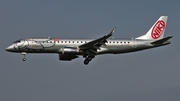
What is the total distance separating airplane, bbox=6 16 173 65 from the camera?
196ft

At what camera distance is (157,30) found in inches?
2628

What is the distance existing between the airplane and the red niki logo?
305 centimetres

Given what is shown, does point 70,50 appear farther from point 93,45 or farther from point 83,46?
point 93,45

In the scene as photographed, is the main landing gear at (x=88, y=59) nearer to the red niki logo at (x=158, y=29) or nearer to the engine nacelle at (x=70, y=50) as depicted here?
the engine nacelle at (x=70, y=50)

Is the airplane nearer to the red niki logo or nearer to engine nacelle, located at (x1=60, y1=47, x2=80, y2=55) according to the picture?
engine nacelle, located at (x1=60, y1=47, x2=80, y2=55)

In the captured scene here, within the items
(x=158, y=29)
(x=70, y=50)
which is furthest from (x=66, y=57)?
(x=158, y=29)

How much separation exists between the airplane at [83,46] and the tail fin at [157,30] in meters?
2.24

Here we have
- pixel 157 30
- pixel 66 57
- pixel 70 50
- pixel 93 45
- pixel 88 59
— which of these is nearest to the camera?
pixel 70 50

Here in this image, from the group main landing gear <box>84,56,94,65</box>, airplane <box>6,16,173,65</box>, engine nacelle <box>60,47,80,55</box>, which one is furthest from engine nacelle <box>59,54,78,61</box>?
engine nacelle <box>60,47,80,55</box>

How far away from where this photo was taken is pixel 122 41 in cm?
6222

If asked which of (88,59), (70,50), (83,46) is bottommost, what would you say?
(88,59)

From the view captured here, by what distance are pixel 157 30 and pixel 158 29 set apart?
0.26m

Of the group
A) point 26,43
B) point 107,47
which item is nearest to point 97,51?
point 107,47

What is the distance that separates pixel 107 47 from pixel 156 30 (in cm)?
939
